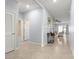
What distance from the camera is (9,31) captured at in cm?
427

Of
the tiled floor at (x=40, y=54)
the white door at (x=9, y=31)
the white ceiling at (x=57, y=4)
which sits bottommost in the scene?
the tiled floor at (x=40, y=54)

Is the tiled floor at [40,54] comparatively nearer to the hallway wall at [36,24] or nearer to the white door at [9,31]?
the white door at [9,31]

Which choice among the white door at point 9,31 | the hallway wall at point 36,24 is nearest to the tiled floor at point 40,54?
the white door at point 9,31

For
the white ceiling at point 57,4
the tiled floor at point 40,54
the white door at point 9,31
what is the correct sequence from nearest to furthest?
the tiled floor at point 40,54 < the white door at point 9,31 < the white ceiling at point 57,4

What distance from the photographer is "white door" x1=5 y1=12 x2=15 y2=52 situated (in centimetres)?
410

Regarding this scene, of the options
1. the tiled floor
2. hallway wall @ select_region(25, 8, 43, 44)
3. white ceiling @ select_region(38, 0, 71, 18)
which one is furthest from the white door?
hallway wall @ select_region(25, 8, 43, 44)

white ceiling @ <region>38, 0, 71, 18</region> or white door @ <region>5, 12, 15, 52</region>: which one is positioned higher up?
white ceiling @ <region>38, 0, 71, 18</region>

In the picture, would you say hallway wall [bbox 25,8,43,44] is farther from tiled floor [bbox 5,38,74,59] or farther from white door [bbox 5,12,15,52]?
white door [bbox 5,12,15,52]

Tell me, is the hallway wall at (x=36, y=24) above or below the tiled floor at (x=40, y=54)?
above

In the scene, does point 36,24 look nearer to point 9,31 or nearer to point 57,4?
point 57,4

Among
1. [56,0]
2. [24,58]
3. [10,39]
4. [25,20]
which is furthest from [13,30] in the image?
[25,20]

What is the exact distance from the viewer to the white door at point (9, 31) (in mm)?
4098

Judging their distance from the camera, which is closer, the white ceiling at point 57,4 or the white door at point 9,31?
the white door at point 9,31

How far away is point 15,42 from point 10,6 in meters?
2.04
